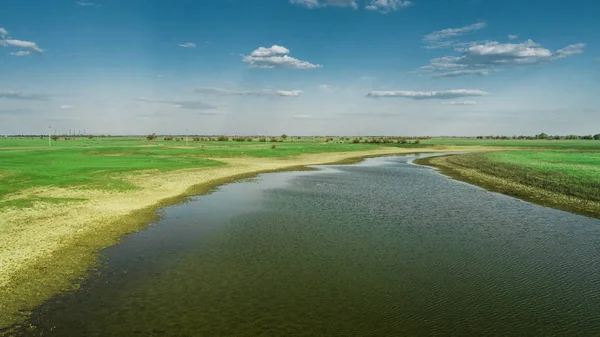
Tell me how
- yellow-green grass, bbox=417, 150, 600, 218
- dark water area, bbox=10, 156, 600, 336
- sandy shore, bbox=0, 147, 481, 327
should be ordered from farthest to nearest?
yellow-green grass, bbox=417, 150, 600, 218
sandy shore, bbox=0, 147, 481, 327
dark water area, bbox=10, 156, 600, 336

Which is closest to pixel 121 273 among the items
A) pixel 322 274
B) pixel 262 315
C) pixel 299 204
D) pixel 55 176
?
pixel 262 315

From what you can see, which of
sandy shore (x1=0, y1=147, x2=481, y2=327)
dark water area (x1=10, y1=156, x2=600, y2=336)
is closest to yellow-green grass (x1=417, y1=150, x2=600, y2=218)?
dark water area (x1=10, y1=156, x2=600, y2=336)

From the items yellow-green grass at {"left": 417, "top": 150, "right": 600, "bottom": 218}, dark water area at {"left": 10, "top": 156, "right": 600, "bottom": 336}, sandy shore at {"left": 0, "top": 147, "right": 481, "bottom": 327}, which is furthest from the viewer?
yellow-green grass at {"left": 417, "top": 150, "right": 600, "bottom": 218}

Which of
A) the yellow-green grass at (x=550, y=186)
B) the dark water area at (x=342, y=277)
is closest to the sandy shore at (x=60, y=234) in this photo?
the dark water area at (x=342, y=277)

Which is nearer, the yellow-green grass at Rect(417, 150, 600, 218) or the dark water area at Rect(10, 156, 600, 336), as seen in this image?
the dark water area at Rect(10, 156, 600, 336)

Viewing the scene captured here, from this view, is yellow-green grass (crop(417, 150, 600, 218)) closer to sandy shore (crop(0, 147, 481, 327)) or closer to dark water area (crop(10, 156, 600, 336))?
dark water area (crop(10, 156, 600, 336))

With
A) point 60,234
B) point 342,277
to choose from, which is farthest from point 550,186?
point 60,234

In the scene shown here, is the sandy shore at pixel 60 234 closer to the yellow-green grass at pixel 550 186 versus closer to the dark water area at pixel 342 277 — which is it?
the dark water area at pixel 342 277
